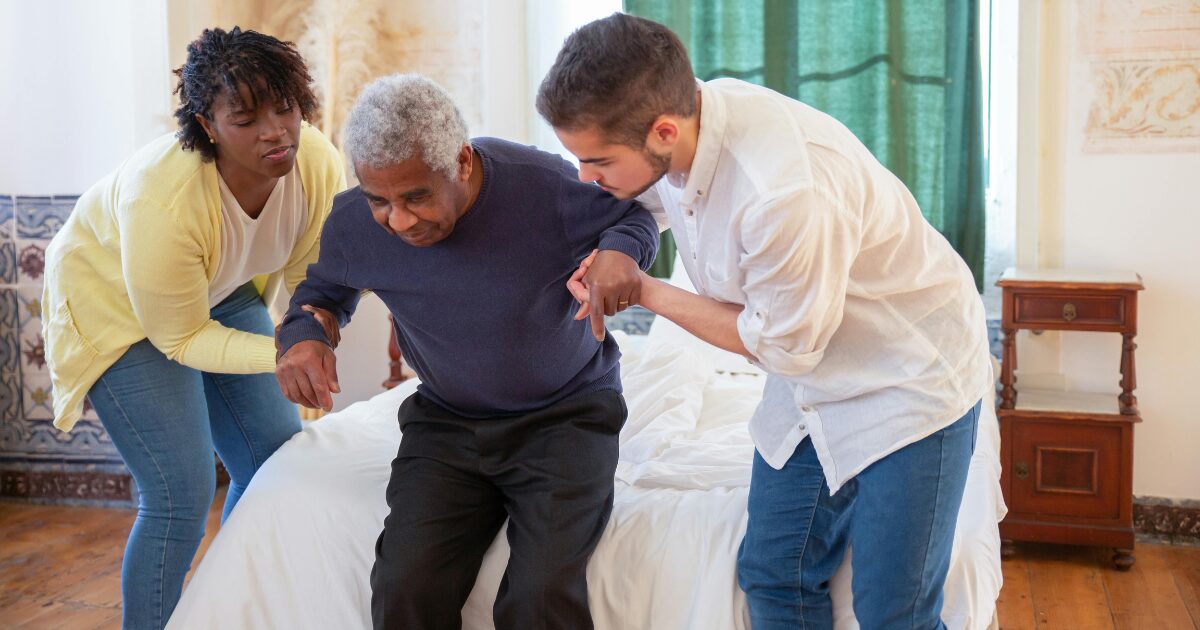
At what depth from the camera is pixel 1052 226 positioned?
127 inches

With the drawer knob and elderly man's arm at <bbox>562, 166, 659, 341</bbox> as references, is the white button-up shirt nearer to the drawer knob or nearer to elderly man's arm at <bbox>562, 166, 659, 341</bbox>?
elderly man's arm at <bbox>562, 166, 659, 341</bbox>

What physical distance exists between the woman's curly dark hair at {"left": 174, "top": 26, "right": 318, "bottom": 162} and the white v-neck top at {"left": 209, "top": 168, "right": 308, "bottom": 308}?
0.12 m

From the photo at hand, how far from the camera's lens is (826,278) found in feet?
4.51

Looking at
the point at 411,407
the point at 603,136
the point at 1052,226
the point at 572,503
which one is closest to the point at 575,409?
the point at 572,503

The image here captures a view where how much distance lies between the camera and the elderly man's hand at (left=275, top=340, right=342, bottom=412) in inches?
73.5

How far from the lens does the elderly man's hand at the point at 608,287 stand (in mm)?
1614

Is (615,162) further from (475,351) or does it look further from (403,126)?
(475,351)

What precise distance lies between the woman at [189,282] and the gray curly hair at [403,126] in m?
0.32

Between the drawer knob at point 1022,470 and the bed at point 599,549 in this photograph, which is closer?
the bed at point 599,549

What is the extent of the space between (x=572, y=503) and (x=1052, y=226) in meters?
2.09

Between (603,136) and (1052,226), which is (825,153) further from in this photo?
(1052,226)

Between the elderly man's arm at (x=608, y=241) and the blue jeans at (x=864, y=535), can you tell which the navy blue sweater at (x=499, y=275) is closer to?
the elderly man's arm at (x=608, y=241)

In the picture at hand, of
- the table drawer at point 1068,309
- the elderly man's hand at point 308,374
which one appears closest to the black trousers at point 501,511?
the elderly man's hand at point 308,374

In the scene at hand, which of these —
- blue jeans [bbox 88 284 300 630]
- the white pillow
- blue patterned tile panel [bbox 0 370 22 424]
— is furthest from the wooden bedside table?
blue patterned tile panel [bbox 0 370 22 424]
